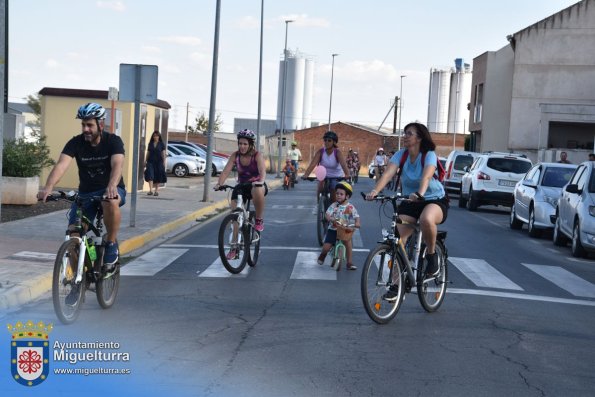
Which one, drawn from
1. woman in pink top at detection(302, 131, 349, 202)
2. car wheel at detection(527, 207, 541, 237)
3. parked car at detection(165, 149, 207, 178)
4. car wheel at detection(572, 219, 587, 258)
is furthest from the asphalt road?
parked car at detection(165, 149, 207, 178)

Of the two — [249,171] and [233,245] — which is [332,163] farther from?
[233,245]

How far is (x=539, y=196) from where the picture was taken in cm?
1992

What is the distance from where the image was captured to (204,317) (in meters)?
8.56

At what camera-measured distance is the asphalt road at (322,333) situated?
6.35 meters

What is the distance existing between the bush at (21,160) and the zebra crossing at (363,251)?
596 cm

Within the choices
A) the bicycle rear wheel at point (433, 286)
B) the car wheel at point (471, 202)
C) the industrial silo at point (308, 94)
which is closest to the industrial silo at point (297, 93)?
the industrial silo at point (308, 94)

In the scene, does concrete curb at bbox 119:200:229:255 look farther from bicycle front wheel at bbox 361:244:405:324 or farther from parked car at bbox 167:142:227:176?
parked car at bbox 167:142:227:176

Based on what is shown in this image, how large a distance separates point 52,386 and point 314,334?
258cm

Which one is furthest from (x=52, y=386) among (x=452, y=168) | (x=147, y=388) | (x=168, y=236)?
(x=452, y=168)

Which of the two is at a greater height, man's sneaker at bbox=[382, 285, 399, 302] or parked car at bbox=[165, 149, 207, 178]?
man's sneaker at bbox=[382, 285, 399, 302]

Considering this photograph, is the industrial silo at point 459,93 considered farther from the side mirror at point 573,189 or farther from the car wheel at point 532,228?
the side mirror at point 573,189

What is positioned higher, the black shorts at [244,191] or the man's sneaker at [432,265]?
the black shorts at [244,191]

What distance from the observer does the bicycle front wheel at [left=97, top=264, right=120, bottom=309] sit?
28.0 feet

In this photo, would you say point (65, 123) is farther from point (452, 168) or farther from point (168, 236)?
point (452, 168)
